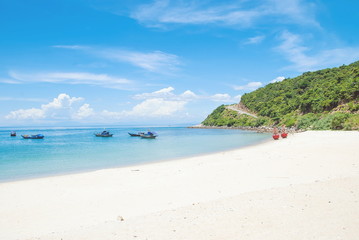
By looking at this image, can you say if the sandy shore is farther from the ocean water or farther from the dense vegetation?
the dense vegetation

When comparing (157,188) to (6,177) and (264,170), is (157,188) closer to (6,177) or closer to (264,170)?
(264,170)

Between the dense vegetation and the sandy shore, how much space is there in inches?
1228

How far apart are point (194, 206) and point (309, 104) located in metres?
66.9

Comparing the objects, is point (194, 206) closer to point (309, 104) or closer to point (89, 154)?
point (89, 154)

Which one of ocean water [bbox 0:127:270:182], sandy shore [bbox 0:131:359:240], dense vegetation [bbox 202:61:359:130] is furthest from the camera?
dense vegetation [bbox 202:61:359:130]

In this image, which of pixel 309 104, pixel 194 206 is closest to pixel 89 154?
pixel 194 206

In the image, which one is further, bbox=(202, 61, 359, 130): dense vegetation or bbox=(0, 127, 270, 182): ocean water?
bbox=(202, 61, 359, 130): dense vegetation

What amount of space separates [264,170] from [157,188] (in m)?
5.87

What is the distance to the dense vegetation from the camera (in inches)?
1798

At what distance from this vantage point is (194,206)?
24.3ft

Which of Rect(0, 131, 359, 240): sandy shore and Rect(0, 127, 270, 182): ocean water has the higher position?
Rect(0, 131, 359, 240): sandy shore

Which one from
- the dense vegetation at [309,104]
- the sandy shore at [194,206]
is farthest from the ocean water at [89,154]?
the dense vegetation at [309,104]

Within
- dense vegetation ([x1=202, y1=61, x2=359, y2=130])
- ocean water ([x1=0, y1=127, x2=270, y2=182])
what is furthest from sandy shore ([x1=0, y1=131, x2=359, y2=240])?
dense vegetation ([x1=202, y1=61, x2=359, y2=130])

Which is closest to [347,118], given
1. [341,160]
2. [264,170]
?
[341,160]
